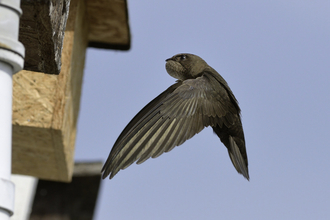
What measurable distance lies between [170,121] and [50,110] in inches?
28.0

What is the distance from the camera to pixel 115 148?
2.35m

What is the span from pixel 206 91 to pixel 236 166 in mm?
466

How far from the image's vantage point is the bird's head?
316 centimetres

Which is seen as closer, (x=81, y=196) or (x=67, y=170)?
(x=67, y=170)

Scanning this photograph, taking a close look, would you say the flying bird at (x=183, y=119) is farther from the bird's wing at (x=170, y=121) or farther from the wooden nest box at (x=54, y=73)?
the wooden nest box at (x=54, y=73)

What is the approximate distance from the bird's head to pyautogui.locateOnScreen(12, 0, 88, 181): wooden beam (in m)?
0.56

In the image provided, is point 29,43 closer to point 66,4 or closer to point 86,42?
point 66,4

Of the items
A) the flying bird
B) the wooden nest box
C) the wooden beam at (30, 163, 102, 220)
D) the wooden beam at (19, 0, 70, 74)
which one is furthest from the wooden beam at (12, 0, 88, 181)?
the wooden beam at (30, 163, 102, 220)

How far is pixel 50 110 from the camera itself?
2.92 meters

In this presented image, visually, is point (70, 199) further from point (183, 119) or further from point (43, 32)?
point (43, 32)

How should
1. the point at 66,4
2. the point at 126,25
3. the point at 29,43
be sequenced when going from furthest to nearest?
the point at 126,25, the point at 66,4, the point at 29,43

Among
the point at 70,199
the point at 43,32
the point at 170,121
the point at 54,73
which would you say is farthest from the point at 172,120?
the point at 70,199

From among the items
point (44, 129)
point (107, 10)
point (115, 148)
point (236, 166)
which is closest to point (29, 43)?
point (115, 148)

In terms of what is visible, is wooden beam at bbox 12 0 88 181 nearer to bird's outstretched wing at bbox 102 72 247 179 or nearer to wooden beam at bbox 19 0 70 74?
bird's outstretched wing at bbox 102 72 247 179
